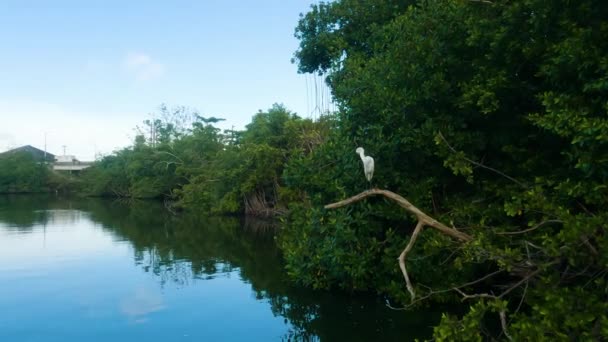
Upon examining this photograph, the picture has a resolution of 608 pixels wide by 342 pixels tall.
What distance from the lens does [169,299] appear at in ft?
31.2

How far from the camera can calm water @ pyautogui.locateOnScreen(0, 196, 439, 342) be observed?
24.6ft

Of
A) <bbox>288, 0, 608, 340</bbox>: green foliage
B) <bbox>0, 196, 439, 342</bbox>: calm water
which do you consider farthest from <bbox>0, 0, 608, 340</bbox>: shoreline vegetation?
<bbox>0, 196, 439, 342</bbox>: calm water

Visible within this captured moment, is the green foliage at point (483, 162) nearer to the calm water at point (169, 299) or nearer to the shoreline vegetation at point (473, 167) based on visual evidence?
the shoreline vegetation at point (473, 167)

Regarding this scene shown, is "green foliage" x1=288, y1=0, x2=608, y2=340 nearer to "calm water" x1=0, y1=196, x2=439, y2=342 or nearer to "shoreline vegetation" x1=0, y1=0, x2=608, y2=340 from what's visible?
"shoreline vegetation" x1=0, y1=0, x2=608, y2=340

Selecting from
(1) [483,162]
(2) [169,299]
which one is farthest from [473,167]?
(2) [169,299]

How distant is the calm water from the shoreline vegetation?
28.0 inches

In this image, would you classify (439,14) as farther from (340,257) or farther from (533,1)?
(340,257)

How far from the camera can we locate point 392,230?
809 cm

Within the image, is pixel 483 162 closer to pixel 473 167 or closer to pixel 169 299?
pixel 473 167

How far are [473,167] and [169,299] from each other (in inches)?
249

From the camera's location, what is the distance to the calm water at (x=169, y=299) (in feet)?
24.6

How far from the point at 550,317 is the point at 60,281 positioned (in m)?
10.4

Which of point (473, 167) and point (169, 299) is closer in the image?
point (473, 167)

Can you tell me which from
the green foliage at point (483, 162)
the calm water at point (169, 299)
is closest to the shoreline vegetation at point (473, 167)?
the green foliage at point (483, 162)
